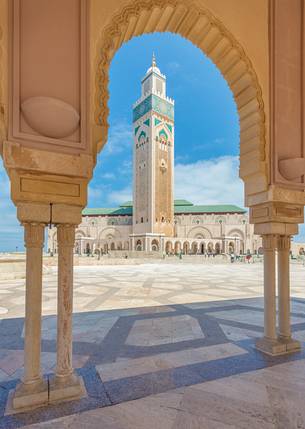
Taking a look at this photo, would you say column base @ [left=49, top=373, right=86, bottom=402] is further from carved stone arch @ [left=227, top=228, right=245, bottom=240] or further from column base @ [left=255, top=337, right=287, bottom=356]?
carved stone arch @ [left=227, top=228, right=245, bottom=240]

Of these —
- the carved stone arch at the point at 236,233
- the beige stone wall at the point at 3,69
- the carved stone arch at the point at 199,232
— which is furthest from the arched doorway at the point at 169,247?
the beige stone wall at the point at 3,69

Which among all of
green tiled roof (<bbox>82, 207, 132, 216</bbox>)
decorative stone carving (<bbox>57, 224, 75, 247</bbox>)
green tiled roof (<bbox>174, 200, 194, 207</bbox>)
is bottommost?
decorative stone carving (<bbox>57, 224, 75, 247</bbox>)

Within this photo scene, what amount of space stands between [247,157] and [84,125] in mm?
2526

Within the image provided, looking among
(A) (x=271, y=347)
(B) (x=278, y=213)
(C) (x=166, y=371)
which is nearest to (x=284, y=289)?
(A) (x=271, y=347)

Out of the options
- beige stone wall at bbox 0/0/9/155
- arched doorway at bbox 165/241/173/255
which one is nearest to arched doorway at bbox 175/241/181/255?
arched doorway at bbox 165/241/173/255

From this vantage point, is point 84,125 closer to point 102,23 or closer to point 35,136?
point 35,136

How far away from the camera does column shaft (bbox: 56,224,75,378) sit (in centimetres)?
290

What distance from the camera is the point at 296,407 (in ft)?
8.63

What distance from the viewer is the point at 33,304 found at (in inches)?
111

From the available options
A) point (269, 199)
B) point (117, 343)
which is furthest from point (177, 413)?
point (269, 199)

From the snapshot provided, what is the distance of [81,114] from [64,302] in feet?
6.85

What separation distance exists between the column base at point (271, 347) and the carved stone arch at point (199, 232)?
2396 inches

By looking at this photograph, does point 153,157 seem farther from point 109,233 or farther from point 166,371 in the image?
point 166,371

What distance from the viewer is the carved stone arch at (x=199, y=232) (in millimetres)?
64188
